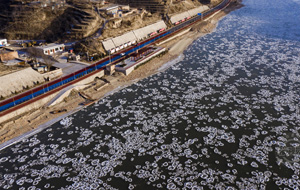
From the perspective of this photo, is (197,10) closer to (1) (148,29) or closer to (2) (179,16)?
(2) (179,16)

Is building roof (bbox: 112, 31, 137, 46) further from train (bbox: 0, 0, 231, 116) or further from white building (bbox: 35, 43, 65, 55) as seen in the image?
white building (bbox: 35, 43, 65, 55)

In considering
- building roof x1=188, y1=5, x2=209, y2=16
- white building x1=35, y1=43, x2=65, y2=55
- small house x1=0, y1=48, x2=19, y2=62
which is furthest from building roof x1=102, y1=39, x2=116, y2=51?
building roof x1=188, y1=5, x2=209, y2=16

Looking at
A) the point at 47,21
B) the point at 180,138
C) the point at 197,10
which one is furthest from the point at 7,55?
the point at 197,10

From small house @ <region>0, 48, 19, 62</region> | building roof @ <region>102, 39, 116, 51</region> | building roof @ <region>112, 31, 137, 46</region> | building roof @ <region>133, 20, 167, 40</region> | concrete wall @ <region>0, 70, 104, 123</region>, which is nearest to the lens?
concrete wall @ <region>0, 70, 104, 123</region>

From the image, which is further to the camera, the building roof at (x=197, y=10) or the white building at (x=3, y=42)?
the building roof at (x=197, y=10)

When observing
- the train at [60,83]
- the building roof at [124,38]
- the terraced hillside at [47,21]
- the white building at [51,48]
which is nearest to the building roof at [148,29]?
the building roof at [124,38]

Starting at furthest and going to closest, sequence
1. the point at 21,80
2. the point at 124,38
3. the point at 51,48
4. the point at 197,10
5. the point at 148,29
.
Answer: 1. the point at 197,10
2. the point at 148,29
3. the point at 124,38
4. the point at 51,48
5. the point at 21,80

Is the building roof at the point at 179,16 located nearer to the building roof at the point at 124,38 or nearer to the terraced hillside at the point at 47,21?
the building roof at the point at 124,38
